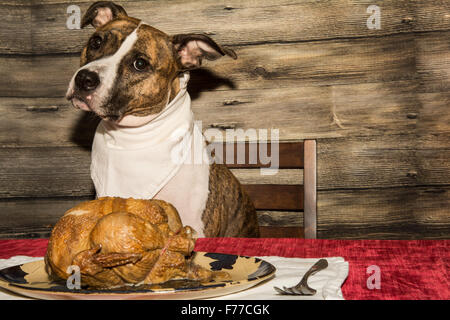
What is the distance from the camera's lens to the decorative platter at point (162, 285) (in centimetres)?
66

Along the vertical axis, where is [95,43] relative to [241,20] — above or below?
below

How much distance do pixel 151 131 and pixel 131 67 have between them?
26 centimetres

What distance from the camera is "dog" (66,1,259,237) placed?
188cm

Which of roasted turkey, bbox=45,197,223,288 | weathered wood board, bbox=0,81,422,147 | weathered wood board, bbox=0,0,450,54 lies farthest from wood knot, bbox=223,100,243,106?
roasted turkey, bbox=45,197,223,288

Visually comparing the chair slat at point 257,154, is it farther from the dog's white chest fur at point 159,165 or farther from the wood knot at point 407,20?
the wood knot at point 407,20

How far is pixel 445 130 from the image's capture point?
2660 mm

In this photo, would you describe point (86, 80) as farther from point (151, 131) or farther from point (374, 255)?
point (374, 255)

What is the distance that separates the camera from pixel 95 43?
1.97 metres

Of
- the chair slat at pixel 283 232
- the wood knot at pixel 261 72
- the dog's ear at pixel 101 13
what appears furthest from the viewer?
the wood knot at pixel 261 72

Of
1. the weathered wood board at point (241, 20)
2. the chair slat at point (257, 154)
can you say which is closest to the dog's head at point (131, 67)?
the chair slat at point (257, 154)

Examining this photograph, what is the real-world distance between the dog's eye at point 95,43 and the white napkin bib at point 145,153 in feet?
0.99

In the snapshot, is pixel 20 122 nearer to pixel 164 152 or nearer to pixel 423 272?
pixel 164 152

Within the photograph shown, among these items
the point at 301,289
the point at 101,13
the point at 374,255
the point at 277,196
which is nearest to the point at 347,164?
the point at 277,196

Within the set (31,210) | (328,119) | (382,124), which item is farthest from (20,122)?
(382,124)
